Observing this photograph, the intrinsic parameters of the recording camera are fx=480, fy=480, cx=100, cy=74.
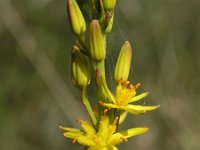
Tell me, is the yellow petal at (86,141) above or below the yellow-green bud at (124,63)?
below

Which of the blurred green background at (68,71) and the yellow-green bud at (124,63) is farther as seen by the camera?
the blurred green background at (68,71)

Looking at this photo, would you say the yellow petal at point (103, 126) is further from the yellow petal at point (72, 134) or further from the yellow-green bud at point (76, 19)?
the yellow-green bud at point (76, 19)

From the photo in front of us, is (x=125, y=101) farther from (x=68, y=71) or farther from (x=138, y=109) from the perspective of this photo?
(x=68, y=71)

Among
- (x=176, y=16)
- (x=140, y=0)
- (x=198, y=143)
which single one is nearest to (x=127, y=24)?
(x=140, y=0)

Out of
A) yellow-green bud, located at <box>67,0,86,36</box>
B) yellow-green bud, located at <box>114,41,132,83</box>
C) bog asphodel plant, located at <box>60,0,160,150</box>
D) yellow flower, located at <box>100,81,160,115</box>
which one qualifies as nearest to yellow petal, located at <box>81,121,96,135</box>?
bog asphodel plant, located at <box>60,0,160,150</box>

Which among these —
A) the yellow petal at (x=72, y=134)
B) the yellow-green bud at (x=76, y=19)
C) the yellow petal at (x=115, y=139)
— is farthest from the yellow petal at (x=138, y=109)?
the yellow-green bud at (x=76, y=19)
